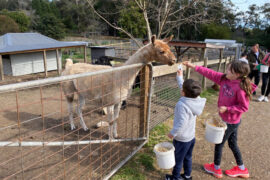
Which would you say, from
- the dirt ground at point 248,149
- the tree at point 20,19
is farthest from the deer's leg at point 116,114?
the tree at point 20,19

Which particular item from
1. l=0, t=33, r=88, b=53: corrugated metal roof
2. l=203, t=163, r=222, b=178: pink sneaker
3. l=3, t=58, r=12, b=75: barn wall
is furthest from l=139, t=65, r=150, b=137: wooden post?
l=3, t=58, r=12, b=75: barn wall

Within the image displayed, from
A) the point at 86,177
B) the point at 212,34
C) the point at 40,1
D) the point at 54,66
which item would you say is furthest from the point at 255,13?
the point at 40,1

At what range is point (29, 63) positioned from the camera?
37.9 feet

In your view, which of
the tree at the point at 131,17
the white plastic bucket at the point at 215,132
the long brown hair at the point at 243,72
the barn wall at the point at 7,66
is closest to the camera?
the long brown hair at the point at 243,72

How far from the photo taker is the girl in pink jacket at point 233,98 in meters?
2.66

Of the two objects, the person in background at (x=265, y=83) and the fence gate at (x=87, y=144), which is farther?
the person in background at (x=265, y=83)

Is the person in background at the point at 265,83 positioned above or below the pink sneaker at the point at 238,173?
above

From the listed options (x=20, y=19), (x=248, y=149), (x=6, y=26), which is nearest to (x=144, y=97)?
(x=248, y=149)

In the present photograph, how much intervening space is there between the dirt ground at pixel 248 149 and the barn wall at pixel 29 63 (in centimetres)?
1015

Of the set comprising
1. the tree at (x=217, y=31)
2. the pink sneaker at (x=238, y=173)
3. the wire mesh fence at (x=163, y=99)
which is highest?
the tree at (x=217, y=31)

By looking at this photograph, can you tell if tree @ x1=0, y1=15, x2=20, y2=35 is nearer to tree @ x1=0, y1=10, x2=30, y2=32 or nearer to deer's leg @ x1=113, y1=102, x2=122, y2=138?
tree @ x1=0, y1=10, x2=30, y2=32

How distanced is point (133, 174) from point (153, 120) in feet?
7.05

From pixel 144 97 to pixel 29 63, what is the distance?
10246mm

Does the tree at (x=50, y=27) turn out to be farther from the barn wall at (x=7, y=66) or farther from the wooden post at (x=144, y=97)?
the wooden post at (x=144, y=97)
